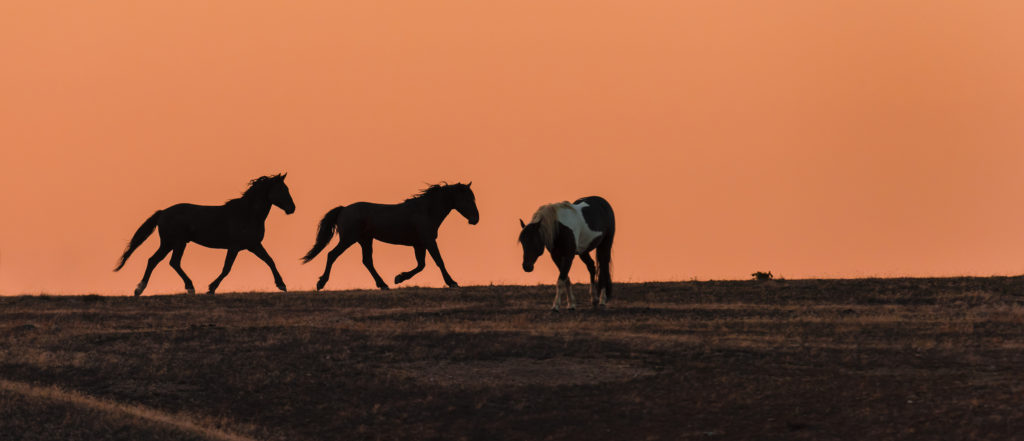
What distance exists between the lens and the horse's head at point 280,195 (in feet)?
112

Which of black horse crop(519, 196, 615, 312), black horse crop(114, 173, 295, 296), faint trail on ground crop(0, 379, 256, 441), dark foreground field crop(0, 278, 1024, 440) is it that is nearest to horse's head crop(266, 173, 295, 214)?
black horse crop(114, 173, 295, 296)

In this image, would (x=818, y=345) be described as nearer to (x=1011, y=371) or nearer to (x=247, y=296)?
(x=1011, y=371)

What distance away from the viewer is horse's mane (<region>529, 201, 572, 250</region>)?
1022 inches

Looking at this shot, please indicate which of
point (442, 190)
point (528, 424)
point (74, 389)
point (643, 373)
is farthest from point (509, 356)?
point (442, 190)

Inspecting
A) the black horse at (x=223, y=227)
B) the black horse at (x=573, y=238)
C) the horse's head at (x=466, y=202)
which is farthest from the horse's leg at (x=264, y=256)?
the black horse at (x=573, y=238)

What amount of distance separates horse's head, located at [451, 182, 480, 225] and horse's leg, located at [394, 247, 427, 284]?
4.29ft

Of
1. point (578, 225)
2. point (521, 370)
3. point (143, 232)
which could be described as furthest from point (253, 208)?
point (521, 370)

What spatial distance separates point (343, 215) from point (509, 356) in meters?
12.5

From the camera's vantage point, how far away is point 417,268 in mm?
34188

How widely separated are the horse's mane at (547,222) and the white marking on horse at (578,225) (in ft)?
0.52

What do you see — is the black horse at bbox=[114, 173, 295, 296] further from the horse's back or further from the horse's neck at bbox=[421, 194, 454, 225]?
the horse's back

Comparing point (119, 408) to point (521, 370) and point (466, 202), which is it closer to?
point (521, 370)

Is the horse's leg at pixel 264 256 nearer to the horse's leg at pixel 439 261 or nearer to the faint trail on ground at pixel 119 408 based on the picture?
the horse's leg at pixel 439 261

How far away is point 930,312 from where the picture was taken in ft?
89.6
